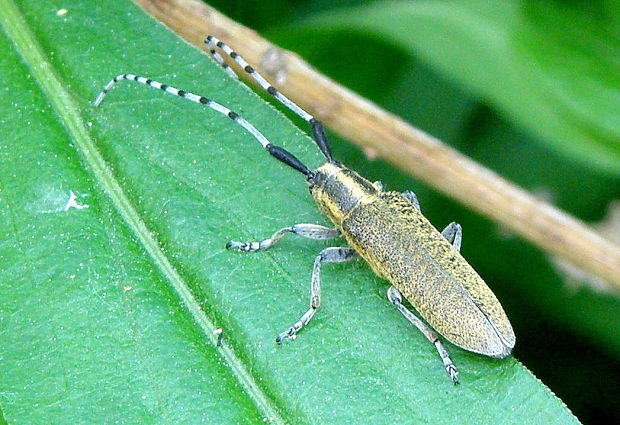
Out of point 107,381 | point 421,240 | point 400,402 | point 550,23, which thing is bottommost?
point 107,381

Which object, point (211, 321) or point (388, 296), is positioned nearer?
point (211, 321)

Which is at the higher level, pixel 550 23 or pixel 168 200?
pixel 550 23

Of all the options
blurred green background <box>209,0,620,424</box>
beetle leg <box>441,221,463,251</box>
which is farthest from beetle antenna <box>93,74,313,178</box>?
blurred green background <box>209,0,620,424</box>

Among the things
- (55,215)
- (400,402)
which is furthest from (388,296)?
(55,215)

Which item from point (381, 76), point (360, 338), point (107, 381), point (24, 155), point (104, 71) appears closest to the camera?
point (107, 381)

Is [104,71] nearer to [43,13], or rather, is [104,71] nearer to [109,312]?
[43,13]

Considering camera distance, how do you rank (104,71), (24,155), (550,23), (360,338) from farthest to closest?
1. (550,23)
2. (104,71)
3. (24,155)
4. (360,338)

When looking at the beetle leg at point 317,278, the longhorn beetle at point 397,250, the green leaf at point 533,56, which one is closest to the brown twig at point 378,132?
the longhorn beetle at point 397,250

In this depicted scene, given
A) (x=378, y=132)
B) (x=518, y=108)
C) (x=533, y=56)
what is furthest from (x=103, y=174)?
(x=533, y=56)
